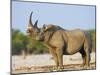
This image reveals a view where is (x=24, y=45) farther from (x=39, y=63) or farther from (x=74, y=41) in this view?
(x=74, y=41)

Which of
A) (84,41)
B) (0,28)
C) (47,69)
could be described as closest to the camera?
(0,28)

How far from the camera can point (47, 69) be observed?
8.83 feet

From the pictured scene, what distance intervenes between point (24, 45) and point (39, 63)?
273mm

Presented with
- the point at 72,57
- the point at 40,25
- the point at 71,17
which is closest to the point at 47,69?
the point at 72,57

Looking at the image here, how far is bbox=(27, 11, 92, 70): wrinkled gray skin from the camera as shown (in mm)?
2701

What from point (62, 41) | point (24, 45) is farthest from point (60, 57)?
point (24, 45)

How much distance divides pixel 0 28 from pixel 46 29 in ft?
1.76

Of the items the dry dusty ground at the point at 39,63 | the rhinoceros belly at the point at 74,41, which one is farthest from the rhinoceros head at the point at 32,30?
the rhinoceros belly at the point at 74,41

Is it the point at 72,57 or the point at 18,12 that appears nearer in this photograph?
the point at 18,12

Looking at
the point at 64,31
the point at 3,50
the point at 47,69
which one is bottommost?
the point at 47,69

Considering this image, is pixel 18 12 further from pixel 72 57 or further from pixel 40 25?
pixel 72 57

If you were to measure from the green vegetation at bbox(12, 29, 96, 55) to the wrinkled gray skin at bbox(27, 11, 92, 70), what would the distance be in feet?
0.21

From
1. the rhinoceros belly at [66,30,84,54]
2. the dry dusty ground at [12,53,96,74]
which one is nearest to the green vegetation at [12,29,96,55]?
the dry dusty ground at [12,53,96,74]

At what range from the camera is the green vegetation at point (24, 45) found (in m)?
2.57
